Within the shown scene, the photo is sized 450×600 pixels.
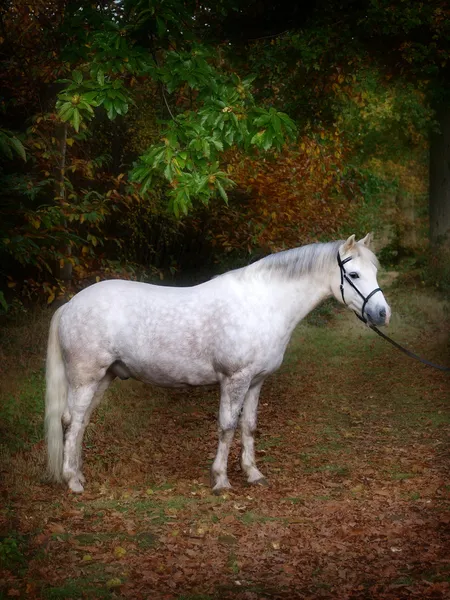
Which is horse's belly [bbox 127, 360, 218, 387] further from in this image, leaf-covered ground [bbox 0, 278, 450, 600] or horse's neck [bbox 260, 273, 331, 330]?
leaf-covered ground [bbox 0, 278, 450, 600]

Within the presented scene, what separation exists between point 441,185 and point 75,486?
47.6 feet

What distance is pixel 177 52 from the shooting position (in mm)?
7707

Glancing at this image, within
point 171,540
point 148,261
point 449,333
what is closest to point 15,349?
point 148,261

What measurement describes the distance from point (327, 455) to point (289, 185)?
17.1 ft

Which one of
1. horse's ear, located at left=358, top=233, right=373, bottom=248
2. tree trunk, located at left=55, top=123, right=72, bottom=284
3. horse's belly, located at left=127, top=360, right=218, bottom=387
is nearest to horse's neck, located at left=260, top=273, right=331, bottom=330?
horse's ear, located at left=358, top=233, right=373, bottom=248

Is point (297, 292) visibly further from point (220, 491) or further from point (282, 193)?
point (282, 193)

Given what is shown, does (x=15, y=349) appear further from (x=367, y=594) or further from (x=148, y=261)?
(x=367, y=594)

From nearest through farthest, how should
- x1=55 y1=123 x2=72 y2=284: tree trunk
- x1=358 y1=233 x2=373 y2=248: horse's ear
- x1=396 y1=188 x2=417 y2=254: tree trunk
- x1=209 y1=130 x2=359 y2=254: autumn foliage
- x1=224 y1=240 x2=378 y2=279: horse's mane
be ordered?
x1=358 y1=233 x2=373 y2=248: horse's ear, x1=224 y1=240 x2=378 y2=279: horse's mane, x1=55 y1=123 x2=72 y2=284: tree trunk, x1=209 y1=130 x2=359 y2=254: autumn foliage, x1=396 y1=188 x2=417 y2=254: tree trunk

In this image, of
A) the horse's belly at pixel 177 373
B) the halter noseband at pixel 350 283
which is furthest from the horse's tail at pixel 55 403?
the halter noseband at pixel 350 283

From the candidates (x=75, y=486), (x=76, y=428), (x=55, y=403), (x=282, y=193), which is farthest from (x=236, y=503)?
(x=282, y=193)

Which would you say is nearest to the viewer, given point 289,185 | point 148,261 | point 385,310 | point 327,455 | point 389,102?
point 385,310

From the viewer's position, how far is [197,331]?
23.0 ft

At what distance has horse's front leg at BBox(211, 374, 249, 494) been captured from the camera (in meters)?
6.96

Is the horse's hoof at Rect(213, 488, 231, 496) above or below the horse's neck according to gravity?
below
